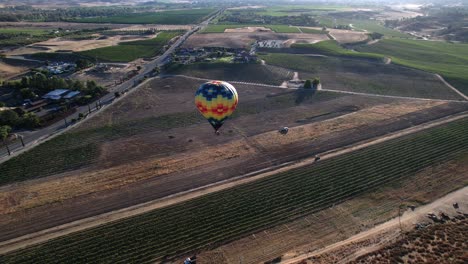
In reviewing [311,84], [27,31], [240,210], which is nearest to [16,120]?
[240,210]

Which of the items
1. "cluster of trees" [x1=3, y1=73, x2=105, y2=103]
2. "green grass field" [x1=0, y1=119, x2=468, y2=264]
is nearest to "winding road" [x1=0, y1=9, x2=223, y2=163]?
"cluster of trees" [x1=3, y1=73, x2=105, y2=103]

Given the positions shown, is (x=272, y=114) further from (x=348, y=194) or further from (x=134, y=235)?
(x=134, y=235)

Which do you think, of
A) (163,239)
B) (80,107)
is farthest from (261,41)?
(163,239)

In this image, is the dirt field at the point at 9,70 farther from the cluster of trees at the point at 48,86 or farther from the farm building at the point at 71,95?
the farm building at the point at 71,95

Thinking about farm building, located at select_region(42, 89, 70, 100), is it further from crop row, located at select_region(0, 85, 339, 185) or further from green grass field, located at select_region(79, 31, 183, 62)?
green grass field, located at select_region(79, 31, 183, 62)

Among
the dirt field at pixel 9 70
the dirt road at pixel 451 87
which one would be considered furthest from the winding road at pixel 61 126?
the dirt road at pixel 451 87

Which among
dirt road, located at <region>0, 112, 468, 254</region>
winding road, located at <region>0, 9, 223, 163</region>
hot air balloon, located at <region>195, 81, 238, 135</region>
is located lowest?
dirt road, located at <region>0, 112, 468, 254</region>
